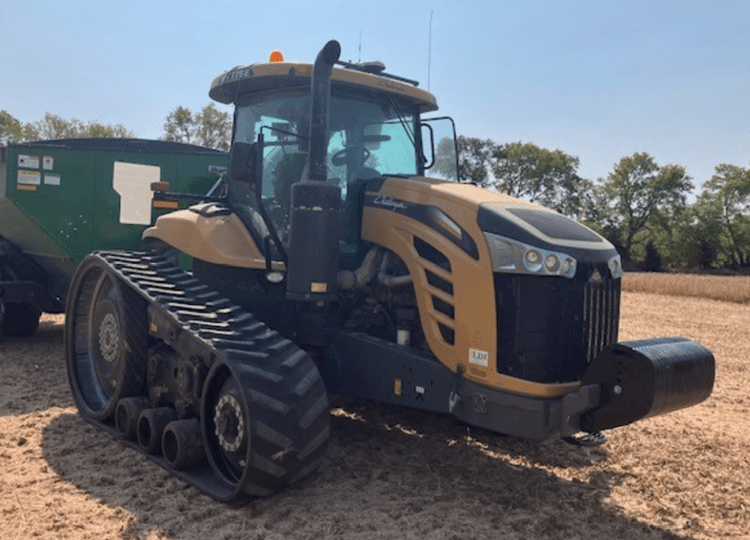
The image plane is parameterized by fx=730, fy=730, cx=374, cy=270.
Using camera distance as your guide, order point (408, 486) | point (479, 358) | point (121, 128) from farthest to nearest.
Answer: point (121, 128) → point (408, 486) → point (479, 358)

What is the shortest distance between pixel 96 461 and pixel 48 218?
4.66m

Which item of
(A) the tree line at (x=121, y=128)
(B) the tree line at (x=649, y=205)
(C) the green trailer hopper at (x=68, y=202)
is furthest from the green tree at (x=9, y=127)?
(C) the green trailer hopper at (x=68, y=202)

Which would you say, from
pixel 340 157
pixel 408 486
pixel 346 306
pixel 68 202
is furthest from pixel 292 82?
pixel 68 202

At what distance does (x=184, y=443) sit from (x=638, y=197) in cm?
8088

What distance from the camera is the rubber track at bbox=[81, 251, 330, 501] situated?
13.4ft

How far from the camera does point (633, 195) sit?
79.0 meters

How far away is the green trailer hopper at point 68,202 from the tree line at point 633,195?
45985 millimetres

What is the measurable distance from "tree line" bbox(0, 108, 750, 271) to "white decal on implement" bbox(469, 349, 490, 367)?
52.0m

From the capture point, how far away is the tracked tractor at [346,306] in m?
4.12

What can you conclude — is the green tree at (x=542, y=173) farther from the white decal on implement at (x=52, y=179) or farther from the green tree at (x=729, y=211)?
the white decal on implement at (x=52, y=179)

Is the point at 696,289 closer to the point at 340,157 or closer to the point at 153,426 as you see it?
the point at 340,157

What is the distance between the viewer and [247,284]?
539 cm

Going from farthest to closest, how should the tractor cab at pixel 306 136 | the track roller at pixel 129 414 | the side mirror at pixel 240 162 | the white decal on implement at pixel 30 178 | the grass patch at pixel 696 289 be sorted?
the grass patch at pixel 696 289 → the white decal on implement at pixel 30 178 → the track roller at pixel 129 414 → the tractor cab at pixel 306 136 → the side mirror at pixel 240 162

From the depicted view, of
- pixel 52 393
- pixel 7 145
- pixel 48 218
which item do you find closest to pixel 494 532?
pixel 52 393
